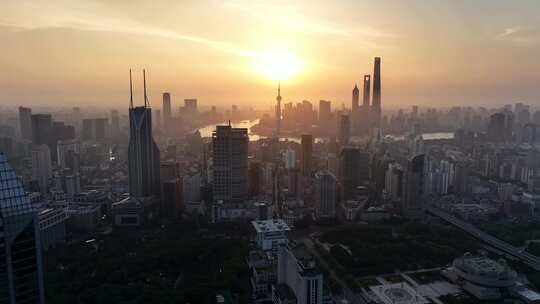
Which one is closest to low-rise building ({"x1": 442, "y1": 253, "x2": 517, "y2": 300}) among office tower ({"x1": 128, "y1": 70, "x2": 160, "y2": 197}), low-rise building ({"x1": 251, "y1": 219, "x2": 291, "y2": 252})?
low-rise building ({"x1": 251, "y1": 219, "x2": 291, "y2": 252})

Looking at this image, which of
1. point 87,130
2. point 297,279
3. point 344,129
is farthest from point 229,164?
point 87,130

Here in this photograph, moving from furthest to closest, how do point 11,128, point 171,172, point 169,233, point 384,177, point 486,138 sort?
point 486,138 < point 11,128 < point 384,177 < point 171,172 < point 169,233

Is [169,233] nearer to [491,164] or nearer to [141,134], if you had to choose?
[141,134]

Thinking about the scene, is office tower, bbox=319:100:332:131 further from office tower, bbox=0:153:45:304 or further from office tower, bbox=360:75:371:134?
office tower, bbox=0:153:45:304

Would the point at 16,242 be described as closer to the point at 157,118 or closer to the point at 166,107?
the point at 166,107

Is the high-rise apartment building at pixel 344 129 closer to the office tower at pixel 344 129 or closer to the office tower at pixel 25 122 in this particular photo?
the office tower at pixel 344 129

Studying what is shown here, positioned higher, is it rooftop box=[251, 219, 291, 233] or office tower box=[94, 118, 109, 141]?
office tower box=[94, 118, 109, 141]

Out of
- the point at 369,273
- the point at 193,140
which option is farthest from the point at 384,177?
the point at 193,140
